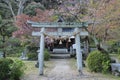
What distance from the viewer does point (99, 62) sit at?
12.9m

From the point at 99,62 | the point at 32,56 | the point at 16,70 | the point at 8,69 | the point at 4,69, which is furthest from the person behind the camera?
the point at 32,56

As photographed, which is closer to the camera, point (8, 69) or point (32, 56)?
point (8, 69)

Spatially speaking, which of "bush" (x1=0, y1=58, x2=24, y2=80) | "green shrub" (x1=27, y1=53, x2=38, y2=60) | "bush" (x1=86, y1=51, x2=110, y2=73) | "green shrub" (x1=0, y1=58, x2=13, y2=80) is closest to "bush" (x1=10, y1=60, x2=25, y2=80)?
"bush" (x1=0, y1=58, x2=24, y2=80)

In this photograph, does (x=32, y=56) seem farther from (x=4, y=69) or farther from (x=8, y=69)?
(x=4, y=69)

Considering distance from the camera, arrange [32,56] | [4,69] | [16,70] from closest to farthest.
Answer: [4,69] < [16,70] < [32,56]

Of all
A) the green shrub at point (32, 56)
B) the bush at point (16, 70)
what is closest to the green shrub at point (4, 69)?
the bush at point (16, 70)

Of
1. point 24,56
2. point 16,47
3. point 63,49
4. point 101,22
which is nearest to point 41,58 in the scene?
point 101,22

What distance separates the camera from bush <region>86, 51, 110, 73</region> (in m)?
12.7

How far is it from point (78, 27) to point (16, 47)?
16439 millimetres

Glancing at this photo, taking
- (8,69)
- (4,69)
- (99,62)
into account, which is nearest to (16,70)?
(8,69)

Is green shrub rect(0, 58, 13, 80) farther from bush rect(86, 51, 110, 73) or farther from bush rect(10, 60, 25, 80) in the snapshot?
bush rect(86, 51, 110, 73)

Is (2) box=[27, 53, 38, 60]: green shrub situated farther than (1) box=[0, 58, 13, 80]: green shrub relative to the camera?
Yes

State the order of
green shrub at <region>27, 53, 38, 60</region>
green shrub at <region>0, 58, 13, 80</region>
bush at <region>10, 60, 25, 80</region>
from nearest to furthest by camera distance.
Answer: green shrub at <region>0, 58, 13, 80</region> → bush at <region>10, 60, 25, 80</region> → green shrub at <region>27, 53, 38, 60</region>

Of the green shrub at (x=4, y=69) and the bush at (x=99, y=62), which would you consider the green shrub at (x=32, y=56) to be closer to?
the bush at (x=99, y=62)
